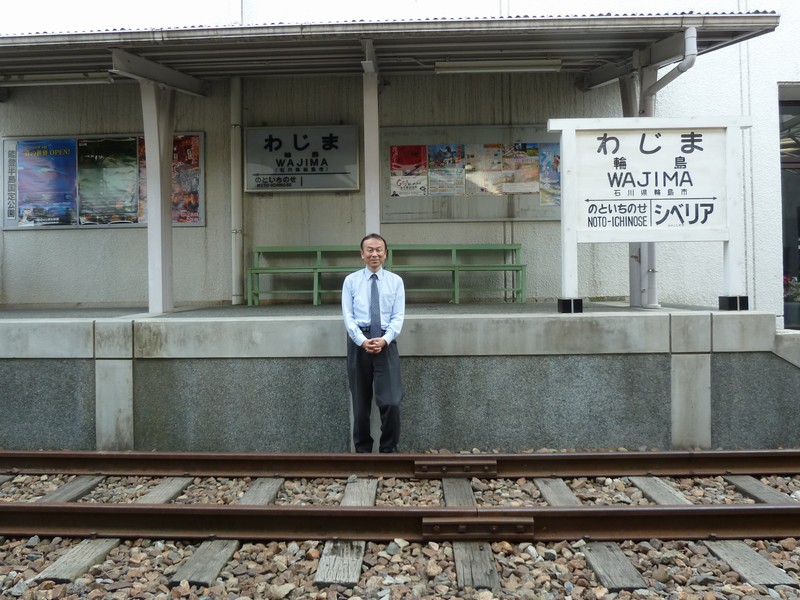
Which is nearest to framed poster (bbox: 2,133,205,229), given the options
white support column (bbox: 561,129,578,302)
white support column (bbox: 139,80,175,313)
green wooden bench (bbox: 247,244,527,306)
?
green wooden bench (bbox: 247,244,527,306)

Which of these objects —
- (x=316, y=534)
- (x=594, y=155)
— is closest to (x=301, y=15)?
(x=594, y=155)

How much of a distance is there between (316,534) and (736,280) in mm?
4699

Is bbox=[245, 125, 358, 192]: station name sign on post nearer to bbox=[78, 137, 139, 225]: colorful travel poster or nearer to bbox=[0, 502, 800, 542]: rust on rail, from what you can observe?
bbox=[78, 137, 139, 225]: colorful travel poster

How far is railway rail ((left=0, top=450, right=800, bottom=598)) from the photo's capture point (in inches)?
149

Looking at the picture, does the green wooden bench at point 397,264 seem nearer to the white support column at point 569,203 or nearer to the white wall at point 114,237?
the white wall at point 114,237

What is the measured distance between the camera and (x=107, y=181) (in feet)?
33.6

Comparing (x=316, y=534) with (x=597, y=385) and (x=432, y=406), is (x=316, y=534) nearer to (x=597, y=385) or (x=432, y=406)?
(x=432, y=406)

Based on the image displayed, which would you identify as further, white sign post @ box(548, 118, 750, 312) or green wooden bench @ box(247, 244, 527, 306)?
green wooden bench @ box(247, 244, 527, 306)

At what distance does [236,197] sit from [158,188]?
206cm

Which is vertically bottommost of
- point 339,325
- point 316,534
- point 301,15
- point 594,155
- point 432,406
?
point 316,534

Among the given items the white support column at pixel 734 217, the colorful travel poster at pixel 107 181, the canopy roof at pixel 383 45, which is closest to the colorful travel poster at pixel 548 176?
the canopy roof at pixel 383 45

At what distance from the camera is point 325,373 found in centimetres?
616

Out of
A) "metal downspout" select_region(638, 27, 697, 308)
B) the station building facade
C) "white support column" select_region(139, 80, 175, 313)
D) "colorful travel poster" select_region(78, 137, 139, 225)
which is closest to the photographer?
"metal downspout" select_region(638, 27, 697, 308)

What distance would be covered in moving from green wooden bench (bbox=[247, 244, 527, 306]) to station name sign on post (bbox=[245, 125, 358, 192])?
980 mm
